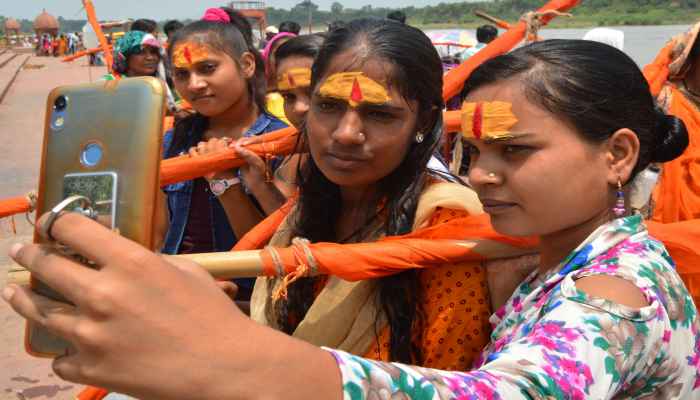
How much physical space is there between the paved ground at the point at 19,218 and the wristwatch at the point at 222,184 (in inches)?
69.9

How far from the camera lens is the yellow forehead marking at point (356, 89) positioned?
1.46 meters

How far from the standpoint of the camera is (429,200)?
1462mm

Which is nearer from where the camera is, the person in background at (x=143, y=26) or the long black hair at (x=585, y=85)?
the long black hair at (x=585, y=85)

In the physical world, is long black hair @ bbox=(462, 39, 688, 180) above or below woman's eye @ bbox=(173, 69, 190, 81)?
above

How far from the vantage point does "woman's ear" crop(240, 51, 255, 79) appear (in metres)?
2.82

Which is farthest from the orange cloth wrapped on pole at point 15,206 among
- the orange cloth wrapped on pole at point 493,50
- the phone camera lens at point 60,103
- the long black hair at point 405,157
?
the phone camera lens at point 60,103

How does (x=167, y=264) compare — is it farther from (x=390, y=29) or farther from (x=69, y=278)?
(x=390, y=29)

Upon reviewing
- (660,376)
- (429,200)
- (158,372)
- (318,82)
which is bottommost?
(660,376)

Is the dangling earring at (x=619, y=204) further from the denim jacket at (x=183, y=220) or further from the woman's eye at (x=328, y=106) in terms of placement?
the denim jacket at (x=183, y=220)

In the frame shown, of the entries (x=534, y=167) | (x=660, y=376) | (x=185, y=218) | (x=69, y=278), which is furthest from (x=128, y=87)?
(x=185, y=218)

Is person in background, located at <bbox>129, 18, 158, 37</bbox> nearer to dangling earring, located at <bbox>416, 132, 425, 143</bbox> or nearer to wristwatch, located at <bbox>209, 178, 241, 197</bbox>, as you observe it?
wristwatch, located at <bbox>209, 178, 241, 197</bbox>

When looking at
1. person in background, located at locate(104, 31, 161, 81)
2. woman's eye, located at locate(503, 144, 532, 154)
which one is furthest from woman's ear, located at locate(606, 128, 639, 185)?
person in background, located at locate(104, 31, 161, 81)

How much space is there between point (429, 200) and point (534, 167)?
370 millimetres

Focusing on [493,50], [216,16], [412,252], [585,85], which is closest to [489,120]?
[585,85]
